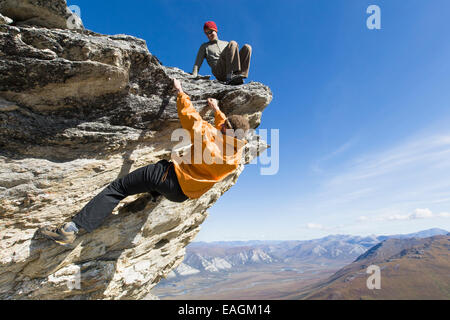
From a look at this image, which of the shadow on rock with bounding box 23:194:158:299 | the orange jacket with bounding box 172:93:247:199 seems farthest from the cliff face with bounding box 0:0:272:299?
the orange jacket with bounding box 172:93:247:199

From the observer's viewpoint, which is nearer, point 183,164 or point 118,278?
point 183,164

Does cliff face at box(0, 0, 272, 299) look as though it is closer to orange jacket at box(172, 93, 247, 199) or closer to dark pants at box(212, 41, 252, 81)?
dark pants at box(212, 41, 252, 81)

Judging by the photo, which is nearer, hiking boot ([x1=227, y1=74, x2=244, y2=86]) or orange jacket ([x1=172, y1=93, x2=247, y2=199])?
orange jacket ([x1=172, y1=93, x2=247, y2=199])

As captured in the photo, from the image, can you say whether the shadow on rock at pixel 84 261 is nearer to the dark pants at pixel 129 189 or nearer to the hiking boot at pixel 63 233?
the hiking boot at pixel 63 233

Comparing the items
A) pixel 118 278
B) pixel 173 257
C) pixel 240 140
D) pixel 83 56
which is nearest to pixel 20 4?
pixel 83 56

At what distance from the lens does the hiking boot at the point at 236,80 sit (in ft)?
24.7

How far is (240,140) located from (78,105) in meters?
3.91

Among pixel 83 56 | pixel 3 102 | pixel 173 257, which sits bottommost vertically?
pixel 173 257

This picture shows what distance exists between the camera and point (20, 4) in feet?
15.8

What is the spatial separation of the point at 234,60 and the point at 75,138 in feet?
17.7

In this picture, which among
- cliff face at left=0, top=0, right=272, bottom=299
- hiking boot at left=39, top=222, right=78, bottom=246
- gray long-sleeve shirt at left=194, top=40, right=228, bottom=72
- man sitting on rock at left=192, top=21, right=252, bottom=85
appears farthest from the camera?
gray long-sleeve shirt at left=194, top=40, right=228, bottom=72

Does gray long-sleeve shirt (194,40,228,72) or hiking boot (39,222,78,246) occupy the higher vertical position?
gray long-sleeve shirt (194,40,228,72)

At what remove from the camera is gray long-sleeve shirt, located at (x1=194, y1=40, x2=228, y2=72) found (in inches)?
330

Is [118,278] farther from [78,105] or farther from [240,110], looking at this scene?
[240,110]
